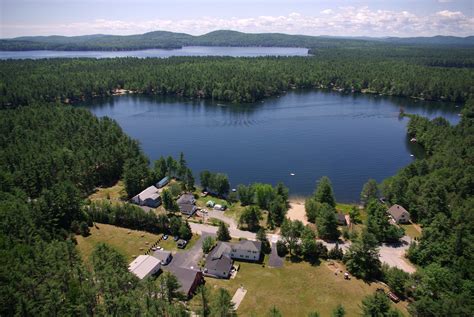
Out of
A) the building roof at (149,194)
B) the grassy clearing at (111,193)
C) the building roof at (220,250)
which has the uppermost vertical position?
the building roof at (149,194)

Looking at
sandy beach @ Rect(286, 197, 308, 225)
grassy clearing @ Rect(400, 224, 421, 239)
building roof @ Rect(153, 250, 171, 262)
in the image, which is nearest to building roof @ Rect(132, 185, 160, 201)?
building roof @ Rect(153, 250, 171, 262)

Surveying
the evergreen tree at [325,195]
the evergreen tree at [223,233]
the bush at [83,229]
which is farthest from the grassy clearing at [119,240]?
the evergreen tree at [325,195]

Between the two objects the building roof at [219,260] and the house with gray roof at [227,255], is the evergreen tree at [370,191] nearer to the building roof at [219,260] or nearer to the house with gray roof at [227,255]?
the house with gray roof at [227,255]

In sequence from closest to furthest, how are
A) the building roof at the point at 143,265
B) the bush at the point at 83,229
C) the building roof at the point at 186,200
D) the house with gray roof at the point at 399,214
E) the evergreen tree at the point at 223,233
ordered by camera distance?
the building roof at the point at 143,265
the evergreen tree at the point at 223,233
the bush at the point at 83,229
the house with gray roof at the point at 399,214
the building roof at the point at 186,200

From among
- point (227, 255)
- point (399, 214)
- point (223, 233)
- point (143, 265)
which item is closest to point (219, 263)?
point (227, 255)

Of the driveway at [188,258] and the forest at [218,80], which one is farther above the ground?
the forest at [218,80]

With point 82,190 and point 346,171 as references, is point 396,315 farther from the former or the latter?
point 82,190
